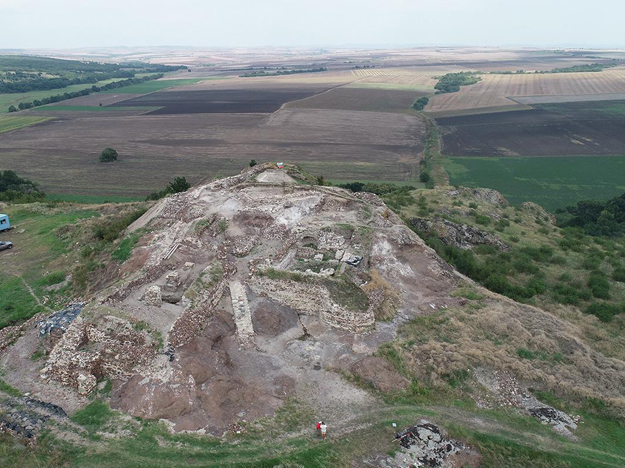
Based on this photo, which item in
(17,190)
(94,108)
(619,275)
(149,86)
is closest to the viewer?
(619,275)

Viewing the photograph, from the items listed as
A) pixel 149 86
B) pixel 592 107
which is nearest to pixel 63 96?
pixel 149 86

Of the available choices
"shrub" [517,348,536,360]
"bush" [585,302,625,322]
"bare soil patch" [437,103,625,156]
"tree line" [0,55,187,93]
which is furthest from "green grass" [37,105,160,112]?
"shrub" [517,348,536,360]

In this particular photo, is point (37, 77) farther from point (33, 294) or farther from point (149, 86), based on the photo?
point (33, 294)

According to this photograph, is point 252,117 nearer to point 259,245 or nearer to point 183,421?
point 259,245

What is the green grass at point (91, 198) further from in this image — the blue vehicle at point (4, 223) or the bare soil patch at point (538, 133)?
the bare soil patch at point (538, 133)

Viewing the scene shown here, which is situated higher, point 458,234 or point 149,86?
point 149,86

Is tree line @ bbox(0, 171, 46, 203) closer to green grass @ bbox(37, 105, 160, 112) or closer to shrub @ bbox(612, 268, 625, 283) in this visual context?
shrub @ bbox(612, 268, 625, 283)

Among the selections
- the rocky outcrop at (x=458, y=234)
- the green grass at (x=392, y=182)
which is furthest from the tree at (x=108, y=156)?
the rocky outcrop at (x=458, y=234)
